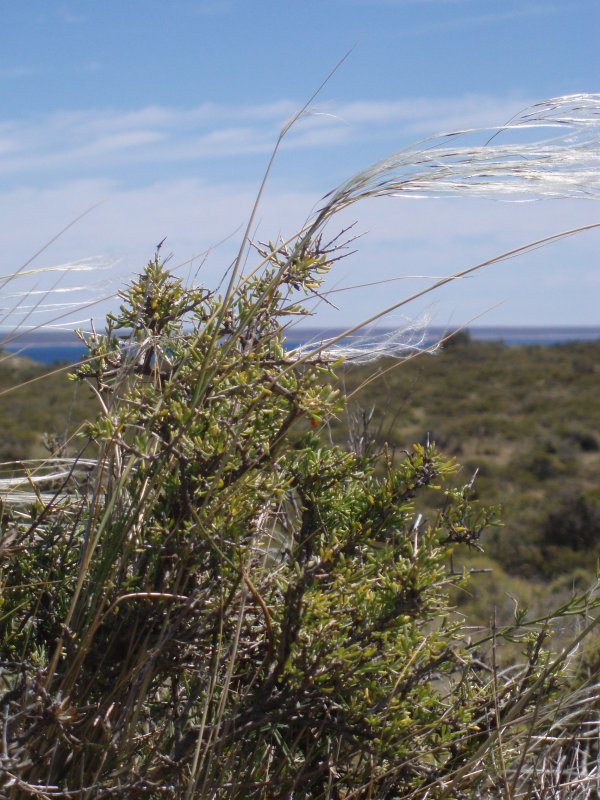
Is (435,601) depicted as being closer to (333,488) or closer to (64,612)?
(333,488)

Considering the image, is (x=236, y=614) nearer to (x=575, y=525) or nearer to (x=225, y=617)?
(x=225, y=617)

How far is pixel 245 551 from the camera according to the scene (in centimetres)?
136

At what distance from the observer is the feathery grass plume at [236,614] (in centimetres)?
129

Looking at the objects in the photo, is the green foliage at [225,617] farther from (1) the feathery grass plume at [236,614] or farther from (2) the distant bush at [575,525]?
(2) the distant bush at [575,525]

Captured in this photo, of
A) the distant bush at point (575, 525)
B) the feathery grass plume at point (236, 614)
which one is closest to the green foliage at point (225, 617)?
the feathery grass plume at point (236, 614)

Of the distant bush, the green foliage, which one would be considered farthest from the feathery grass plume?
the distant bush

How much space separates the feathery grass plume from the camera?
1.29 metres

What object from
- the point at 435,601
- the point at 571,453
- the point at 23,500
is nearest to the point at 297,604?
the point at 435,601

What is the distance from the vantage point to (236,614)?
4.67 feet

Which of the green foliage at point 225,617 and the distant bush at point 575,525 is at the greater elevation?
the green foliage at point 225,617

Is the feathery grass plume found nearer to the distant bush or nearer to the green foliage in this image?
the green foliage

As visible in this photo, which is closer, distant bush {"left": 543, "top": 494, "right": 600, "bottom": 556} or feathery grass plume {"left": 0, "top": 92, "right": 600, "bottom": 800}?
feathery grass plume {"left": 0, "top": 92, "right": 600, "bottom": 800}

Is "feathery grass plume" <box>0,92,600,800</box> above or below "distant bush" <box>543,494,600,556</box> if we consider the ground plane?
above

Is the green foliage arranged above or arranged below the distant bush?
above
